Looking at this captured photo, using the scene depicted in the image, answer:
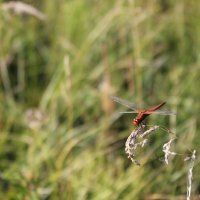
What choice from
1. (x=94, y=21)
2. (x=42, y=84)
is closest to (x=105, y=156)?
(x=42, y=84)

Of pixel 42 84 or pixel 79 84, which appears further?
pixel 42 84

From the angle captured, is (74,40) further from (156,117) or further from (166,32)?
(156,117)

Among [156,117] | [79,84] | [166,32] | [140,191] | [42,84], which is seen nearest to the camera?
[140,191]

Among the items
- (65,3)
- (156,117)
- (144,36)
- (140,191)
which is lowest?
(140,191)

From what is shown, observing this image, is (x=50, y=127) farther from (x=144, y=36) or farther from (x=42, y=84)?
(x=144, y=36)

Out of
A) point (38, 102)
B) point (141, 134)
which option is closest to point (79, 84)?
point (38, 102)

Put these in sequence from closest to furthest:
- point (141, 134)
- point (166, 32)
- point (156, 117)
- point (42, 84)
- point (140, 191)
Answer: point (141, 134)
point (140, 191)
point (156, 117)
point (42, 84)
point (166, 32)

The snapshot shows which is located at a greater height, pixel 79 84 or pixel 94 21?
pixel 94 21
